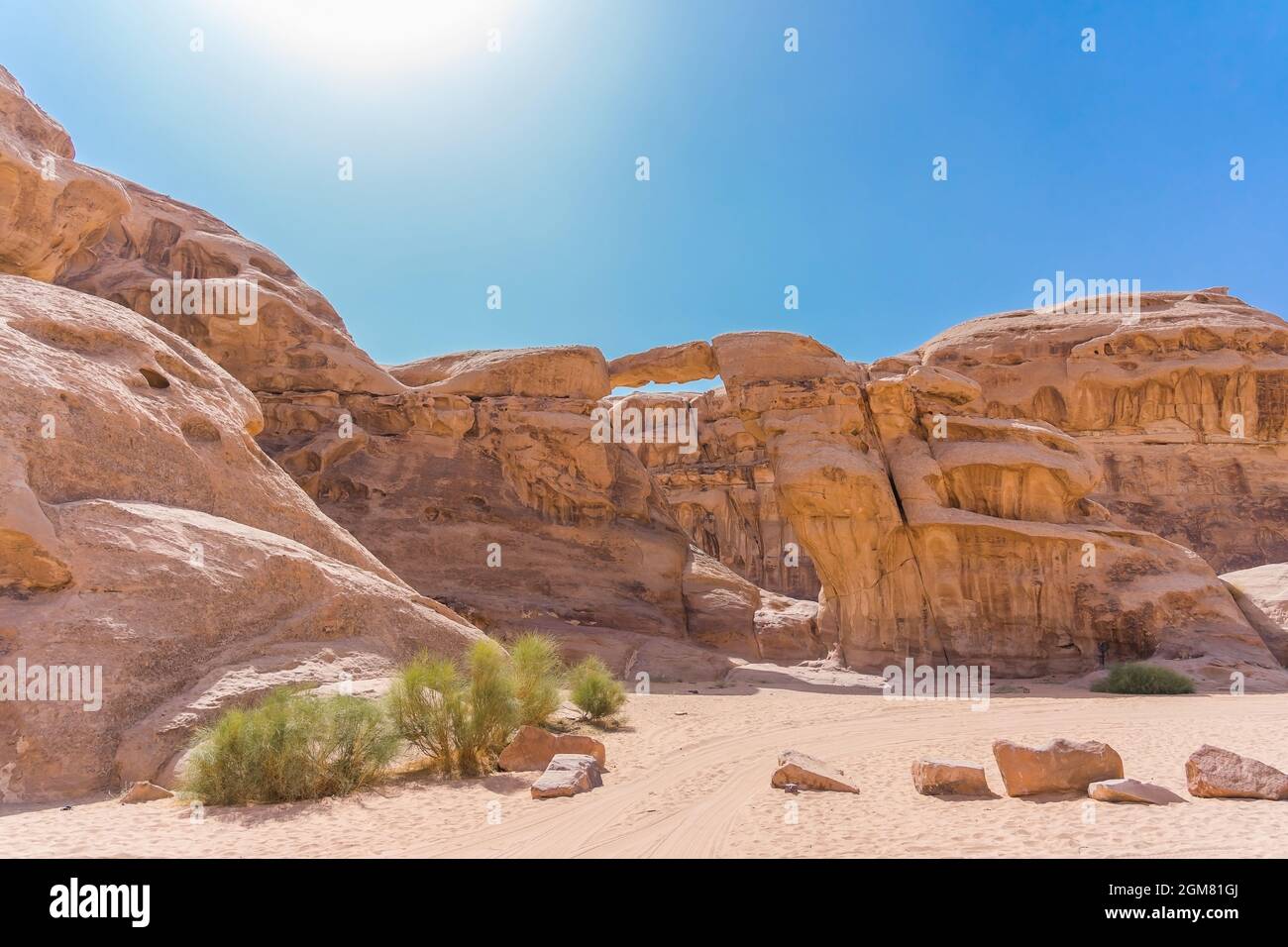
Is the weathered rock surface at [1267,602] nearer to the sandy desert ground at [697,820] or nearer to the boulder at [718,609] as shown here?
the sandy desert ground at [697,820]

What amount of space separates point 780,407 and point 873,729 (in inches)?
475

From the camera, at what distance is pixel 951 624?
66.6ft

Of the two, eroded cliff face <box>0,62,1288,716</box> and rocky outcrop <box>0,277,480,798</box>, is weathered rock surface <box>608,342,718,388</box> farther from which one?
rocky outcrop <box>0,277,480,798</box>

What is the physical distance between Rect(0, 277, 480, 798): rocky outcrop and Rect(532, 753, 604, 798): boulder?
3015 mm

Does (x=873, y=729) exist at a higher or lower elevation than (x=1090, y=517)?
lower

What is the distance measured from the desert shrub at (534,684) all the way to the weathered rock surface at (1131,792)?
5.74 m

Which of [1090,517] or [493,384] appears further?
[493,384]

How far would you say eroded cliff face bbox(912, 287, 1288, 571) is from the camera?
109ft

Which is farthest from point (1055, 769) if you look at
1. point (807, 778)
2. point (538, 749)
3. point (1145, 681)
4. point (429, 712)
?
point (1145, 681)

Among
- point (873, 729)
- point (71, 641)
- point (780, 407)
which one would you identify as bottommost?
point (873, 729)

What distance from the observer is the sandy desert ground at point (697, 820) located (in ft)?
16.9
